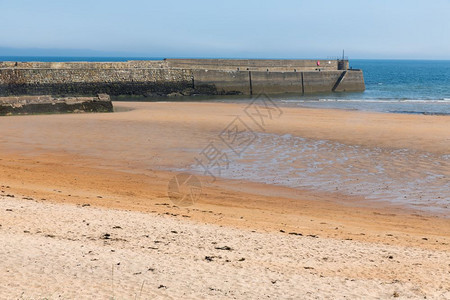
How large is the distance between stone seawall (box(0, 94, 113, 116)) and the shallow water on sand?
8.86 m

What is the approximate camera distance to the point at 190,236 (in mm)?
6344

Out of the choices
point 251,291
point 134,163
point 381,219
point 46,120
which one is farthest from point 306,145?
point 251,291

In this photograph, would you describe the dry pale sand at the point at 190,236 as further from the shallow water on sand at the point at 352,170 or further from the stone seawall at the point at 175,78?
the stone seawall at the point at 175,78

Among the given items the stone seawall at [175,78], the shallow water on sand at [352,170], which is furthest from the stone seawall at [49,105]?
the stone seawall at [175,78]

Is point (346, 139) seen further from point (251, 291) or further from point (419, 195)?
point (251, 291)

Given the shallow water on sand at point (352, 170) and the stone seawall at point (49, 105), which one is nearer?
the shallow water on sand at point (352, 170)

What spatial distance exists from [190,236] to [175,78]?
30227 mm

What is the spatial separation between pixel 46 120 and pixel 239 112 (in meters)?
8.88

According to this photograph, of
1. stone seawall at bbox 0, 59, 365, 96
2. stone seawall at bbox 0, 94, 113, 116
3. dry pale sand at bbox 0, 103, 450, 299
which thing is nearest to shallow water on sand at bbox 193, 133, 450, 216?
dry pale sand at bbox 0, 103, 450, 299

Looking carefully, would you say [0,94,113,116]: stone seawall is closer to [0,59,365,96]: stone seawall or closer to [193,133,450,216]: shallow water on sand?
[193,133,450,216]: shallow water on sand

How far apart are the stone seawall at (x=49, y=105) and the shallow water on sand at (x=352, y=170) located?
886cm

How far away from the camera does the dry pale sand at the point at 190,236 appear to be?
4840mm

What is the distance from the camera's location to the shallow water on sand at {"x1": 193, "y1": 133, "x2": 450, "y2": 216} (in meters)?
9.60

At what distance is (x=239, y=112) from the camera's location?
24.5 meters
